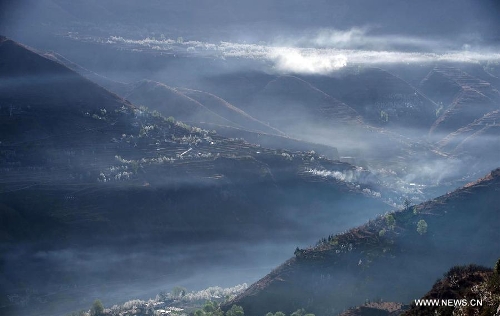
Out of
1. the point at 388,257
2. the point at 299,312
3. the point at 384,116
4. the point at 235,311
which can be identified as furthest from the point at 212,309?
the point at 384,116

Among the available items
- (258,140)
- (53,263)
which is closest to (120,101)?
(258,140)

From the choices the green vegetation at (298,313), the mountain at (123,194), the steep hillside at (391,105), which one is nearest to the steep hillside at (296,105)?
the steep hillside at (391,105)

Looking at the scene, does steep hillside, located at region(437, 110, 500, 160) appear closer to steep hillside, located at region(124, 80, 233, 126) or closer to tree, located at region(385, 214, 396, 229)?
steep hillside, located at region(124, 80, 233, 126)

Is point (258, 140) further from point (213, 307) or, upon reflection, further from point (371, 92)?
point (213, 307)

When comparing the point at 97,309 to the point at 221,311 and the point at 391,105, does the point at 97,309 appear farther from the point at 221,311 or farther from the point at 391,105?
the point at 391,105

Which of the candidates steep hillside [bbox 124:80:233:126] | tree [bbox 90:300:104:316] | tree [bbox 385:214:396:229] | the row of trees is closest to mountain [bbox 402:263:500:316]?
the row of trees

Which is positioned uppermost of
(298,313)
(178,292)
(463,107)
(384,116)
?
(384,116)

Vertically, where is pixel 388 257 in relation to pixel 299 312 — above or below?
above
